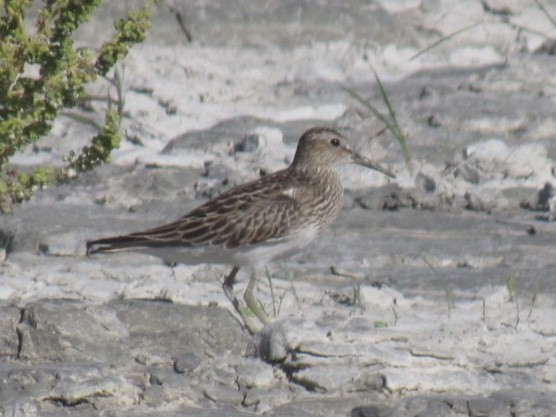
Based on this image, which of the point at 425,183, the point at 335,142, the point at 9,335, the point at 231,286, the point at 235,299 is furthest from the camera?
the point at 425,183

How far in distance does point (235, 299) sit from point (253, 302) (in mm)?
163

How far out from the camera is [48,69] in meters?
6.48

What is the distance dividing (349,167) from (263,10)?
8.84ft

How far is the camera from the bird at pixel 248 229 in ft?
23.9

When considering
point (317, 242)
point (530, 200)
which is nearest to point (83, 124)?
point (317, 242)

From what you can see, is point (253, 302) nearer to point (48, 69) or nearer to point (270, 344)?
point (270, 344)

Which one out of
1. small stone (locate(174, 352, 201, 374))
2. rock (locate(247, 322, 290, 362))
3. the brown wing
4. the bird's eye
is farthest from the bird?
small stone (locate(174, 352, 201, 374))

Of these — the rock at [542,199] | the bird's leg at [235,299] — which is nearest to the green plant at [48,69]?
the bird's leg at [235,299]

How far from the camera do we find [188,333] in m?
6.55

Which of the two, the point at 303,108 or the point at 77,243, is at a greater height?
the point at 303,108

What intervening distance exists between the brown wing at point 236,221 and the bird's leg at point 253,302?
233 millimetres

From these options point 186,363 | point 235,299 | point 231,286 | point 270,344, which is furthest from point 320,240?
point 186,363

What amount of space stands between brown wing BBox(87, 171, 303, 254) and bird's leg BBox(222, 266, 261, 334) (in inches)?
6.1

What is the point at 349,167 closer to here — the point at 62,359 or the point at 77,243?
the point at 77,243
